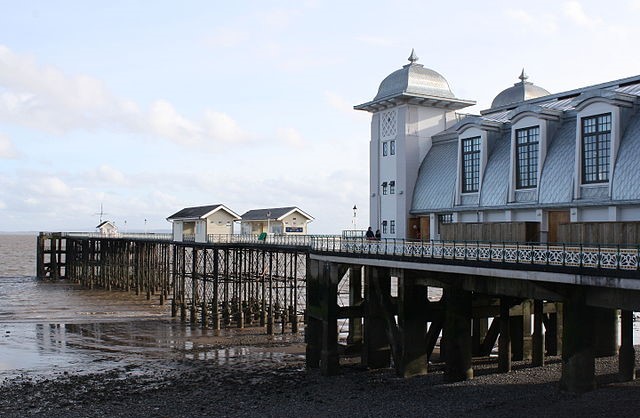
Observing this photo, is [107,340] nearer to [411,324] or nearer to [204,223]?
[204,223]

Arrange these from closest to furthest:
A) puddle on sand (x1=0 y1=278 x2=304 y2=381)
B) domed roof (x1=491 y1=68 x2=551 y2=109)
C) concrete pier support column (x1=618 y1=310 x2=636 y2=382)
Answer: concrete pier support column (x1=618 y1=310 x2=636 y2=382)
puddle on sand (x1=0 y1=278 x2=304 y2=381)
domed roof (x1=491 y1=68 x2=551 y2=109)

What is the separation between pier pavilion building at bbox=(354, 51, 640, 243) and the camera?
67.6ft

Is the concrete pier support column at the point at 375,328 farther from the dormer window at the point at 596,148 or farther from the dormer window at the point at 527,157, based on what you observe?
the dormer window at the point at 596,148

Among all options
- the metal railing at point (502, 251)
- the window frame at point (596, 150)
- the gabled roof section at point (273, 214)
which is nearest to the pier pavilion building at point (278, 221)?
the gabled roof section at point (273, 214)

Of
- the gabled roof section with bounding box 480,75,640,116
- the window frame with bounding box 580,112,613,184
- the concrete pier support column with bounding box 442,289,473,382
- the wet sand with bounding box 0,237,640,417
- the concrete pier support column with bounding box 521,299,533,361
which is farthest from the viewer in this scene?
the concrete pier support column with bounding box 521,299,533,361

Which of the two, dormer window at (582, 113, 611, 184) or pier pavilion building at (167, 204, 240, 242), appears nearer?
dormer window at (582, 113, 611, 184)

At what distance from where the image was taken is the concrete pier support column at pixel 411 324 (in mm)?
22672

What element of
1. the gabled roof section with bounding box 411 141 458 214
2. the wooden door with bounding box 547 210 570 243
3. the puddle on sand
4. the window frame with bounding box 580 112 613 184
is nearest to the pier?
the wooden door with bounding box 547 210 570 243

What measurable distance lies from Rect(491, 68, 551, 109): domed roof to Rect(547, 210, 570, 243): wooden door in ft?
45.7

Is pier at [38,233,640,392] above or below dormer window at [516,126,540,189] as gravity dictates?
below

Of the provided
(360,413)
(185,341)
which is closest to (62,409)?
(360,413)

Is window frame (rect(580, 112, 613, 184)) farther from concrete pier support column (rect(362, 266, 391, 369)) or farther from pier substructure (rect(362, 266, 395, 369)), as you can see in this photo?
concrete pier support column (rect(362, 266, 391, 369))

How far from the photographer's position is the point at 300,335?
3603 centimetres

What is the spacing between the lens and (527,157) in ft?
78.4
